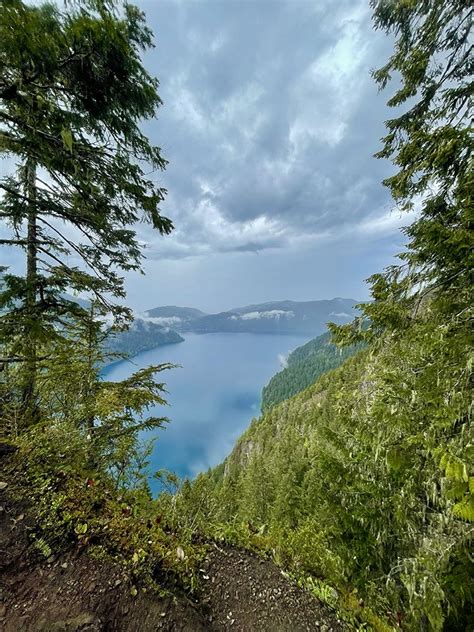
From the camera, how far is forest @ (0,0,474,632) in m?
2.20

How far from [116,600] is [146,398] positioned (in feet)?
10.2

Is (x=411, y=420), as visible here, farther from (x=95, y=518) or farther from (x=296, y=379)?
(x=296, y=379)

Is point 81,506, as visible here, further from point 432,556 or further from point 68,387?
point 432,556

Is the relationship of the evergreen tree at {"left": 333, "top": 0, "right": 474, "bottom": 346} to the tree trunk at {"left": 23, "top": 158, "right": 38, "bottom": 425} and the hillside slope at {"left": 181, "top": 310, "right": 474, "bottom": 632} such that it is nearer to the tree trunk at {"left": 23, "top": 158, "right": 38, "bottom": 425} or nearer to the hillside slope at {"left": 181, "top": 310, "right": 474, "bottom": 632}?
the hillside slope at {"left": 181, "top": 310, "right": 474, "bottom": 632}

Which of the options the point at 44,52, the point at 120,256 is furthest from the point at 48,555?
the point at 44,52

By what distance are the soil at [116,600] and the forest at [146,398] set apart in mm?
23

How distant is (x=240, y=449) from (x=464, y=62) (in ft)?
179

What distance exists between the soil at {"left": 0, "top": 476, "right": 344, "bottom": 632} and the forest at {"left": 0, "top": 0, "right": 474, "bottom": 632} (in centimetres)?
2

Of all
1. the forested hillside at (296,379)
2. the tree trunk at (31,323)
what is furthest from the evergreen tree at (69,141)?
the forested hillside at (296,379)

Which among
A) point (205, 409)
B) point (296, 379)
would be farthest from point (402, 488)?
point (296, 379)

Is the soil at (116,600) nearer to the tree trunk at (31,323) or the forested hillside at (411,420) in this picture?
the forested hillside at (411,420)

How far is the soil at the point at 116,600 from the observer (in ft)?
6.00

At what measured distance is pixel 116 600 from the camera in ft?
6.59

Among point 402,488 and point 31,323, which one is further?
point 31,323
